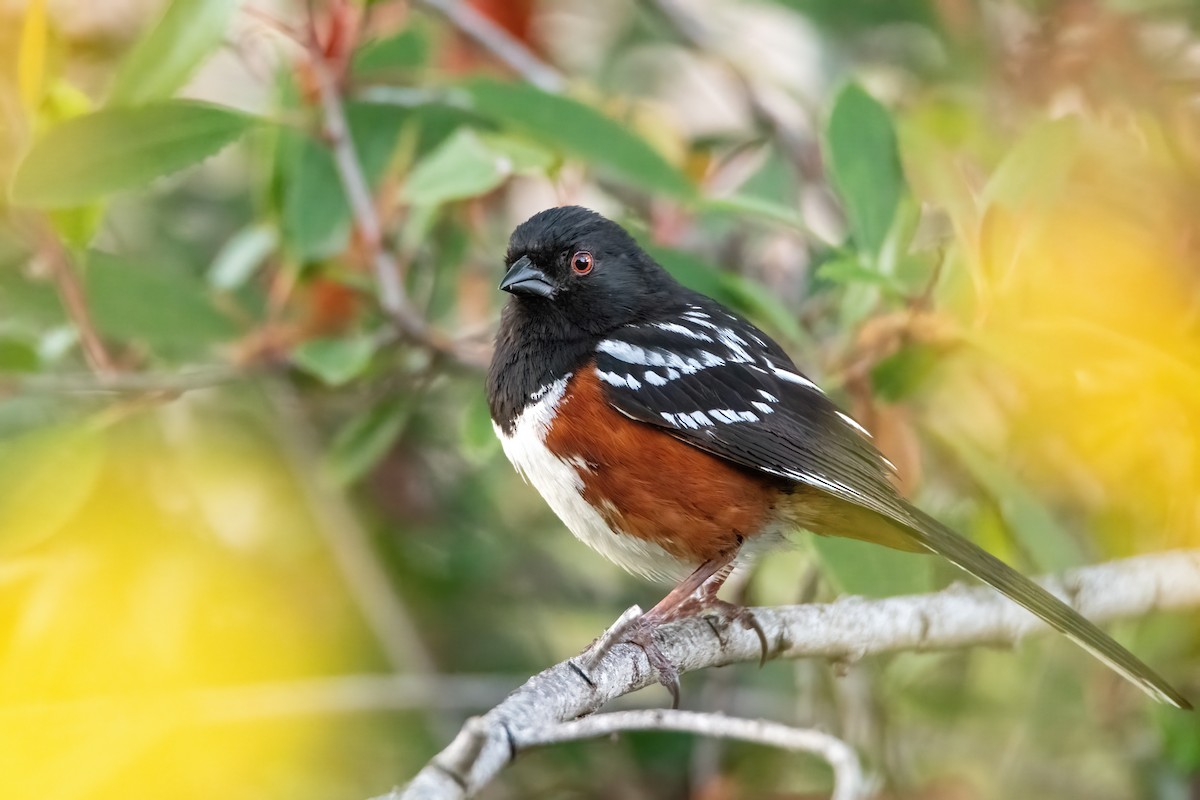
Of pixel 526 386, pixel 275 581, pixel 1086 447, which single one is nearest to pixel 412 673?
pixel 275 581

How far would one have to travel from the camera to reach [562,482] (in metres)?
2.48

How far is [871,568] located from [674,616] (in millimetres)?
403

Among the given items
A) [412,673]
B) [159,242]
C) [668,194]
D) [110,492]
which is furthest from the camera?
[159,242]

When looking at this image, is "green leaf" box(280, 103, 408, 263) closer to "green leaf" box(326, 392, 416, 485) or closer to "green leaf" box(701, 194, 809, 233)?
"green leaf" box(326, 392, 416, 485)

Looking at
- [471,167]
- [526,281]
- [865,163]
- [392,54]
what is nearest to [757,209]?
[865,163]

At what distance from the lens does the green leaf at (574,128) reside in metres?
2.80

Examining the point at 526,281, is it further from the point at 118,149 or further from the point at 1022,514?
the point at 1022,514

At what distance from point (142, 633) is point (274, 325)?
899 mm

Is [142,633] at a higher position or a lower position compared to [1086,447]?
lower

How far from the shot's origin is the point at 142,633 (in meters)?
2.30

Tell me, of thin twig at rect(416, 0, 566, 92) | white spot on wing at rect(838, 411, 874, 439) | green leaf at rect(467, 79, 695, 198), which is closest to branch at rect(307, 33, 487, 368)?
green leaf at rect(467, 79, 695, 198)

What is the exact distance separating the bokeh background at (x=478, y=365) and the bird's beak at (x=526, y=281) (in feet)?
0.62

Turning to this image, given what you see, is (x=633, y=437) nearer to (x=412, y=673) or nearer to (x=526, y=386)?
(x=526, y=386)

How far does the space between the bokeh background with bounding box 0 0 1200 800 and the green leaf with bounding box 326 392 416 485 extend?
1 cm
